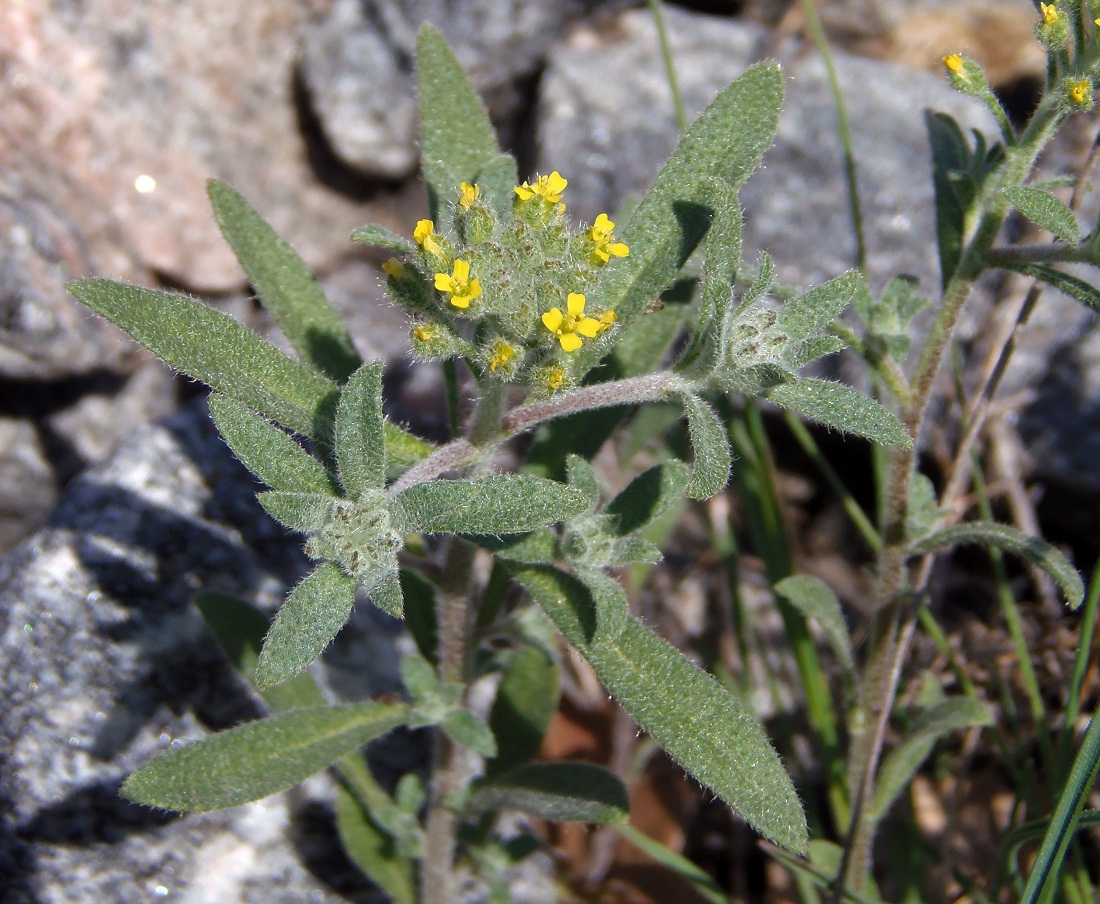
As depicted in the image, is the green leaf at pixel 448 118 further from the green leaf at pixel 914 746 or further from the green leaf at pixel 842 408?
the green leaf at pixel 914 746

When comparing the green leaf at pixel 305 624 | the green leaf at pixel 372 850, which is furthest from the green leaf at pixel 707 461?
the green leaf at pixel 372 850

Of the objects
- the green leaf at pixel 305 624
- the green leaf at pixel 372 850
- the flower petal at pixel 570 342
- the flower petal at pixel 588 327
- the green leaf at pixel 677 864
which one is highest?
the flower petal at pixel 588 327

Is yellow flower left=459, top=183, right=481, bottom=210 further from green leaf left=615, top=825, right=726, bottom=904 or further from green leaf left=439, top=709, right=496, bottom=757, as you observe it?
green leaf left=615, top=825, right=726, bottom=904

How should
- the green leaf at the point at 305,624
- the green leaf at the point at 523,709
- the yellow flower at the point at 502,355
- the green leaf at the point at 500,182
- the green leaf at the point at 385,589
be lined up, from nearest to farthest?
the green leaf at the point at 305,624 < the green leaf at the point at 385,589 < the yellow flower at the point at 502,355 < the green leaf at the point at 500,182 < the green leaf at the point at 523,709

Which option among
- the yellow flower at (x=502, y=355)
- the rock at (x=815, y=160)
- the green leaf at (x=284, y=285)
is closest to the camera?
the yellow flower at (x=502, y=355)

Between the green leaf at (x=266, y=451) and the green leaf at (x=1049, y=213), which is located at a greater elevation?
the green leaf at (x=1049, y=213)

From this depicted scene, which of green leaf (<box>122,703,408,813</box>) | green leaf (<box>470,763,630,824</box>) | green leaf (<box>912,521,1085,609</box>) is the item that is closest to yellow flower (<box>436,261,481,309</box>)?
green leaf (<box>122,703,408,813</box>)

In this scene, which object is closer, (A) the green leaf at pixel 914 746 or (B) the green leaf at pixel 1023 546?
(B) the green leaf at pixel 1023 546

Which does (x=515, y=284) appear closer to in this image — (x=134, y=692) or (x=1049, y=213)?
(x=1049, y=213)
